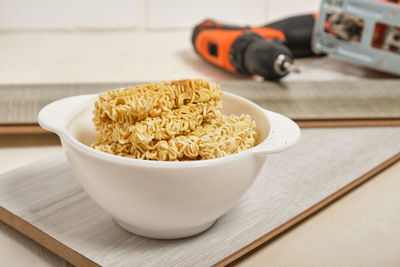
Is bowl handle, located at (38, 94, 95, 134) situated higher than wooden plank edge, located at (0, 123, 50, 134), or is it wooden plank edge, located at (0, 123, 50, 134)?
bowl handle, located at (38, 94, 95, 134)

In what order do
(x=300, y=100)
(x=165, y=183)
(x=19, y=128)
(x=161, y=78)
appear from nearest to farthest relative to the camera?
1. (x=165, y=183)
2. (x=19, y=128)
3. (x=300, y=100)
4. (x=161, y=78)

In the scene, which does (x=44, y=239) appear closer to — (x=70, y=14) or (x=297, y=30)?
(x=297, y=30)

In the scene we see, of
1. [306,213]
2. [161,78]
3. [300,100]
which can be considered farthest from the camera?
[161,78]

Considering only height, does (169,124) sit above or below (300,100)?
above

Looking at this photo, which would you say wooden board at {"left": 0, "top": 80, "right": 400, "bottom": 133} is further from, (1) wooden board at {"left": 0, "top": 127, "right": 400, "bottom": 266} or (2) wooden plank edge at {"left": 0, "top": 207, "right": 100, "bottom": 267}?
(2) wooden plank edge at {"left": 0, "top": 207, "right": 100, "bottom": 267}

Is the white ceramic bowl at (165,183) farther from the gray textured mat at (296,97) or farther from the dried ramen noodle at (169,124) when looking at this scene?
the gray textured mat at (296,97)

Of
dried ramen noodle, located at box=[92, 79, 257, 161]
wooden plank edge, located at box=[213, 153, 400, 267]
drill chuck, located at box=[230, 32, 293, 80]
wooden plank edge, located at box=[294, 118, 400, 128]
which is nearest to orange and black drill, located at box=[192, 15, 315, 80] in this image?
drill chuck, located at box=[230, 32, 293, 80]

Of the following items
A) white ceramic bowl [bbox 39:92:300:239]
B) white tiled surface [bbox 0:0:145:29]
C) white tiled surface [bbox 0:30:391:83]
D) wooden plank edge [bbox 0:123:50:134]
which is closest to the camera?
white ceramic bowl [bbox 39:92:300:239]

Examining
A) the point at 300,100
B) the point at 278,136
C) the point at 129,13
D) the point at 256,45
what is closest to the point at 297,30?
the point at 256,45
